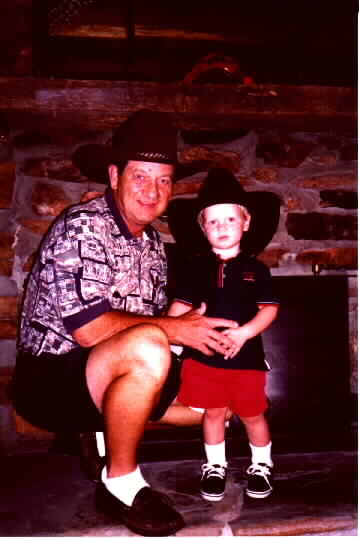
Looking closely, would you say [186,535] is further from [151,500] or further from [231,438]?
[231,438]

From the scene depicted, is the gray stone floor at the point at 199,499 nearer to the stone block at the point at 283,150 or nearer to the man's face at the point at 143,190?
the man's face at the point at 143,190

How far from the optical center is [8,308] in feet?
7.99

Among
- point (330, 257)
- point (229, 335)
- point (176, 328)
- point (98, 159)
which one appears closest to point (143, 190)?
point (98, 159)

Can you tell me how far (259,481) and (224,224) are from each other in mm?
1085

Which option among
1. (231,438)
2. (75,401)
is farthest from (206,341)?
(231,438)

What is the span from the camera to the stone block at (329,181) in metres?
2.67

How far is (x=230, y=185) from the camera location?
202 cm

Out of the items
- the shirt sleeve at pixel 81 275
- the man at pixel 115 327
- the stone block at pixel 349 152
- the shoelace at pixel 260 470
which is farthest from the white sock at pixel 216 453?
the stone block at pixel 349 152

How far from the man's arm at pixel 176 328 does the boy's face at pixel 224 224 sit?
318mm

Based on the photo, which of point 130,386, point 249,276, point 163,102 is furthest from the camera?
point 163,102

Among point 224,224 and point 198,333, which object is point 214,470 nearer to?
point 198,333

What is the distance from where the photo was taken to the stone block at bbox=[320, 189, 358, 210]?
2.69 m

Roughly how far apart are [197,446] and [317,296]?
1070mm

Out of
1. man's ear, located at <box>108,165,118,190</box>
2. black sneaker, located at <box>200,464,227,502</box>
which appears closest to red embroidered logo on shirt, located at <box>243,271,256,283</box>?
man's ear, located at <box>108,165,118,190</box>
